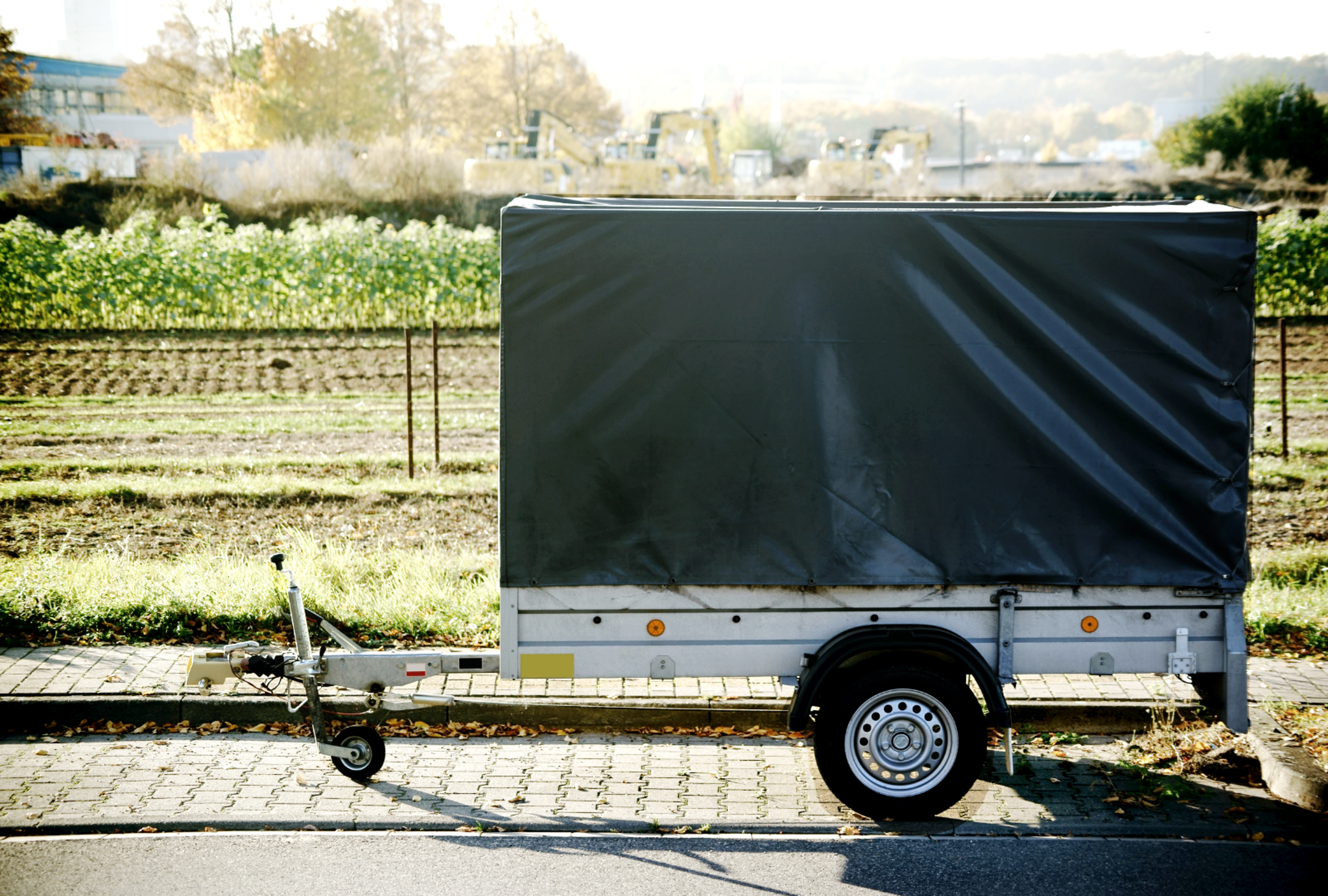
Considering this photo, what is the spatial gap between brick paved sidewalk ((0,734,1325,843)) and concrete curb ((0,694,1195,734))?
0.16m

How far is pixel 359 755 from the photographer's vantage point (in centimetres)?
601

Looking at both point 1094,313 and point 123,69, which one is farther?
point 123,69

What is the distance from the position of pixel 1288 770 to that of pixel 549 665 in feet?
13.0

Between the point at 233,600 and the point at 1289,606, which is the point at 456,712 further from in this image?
the point at 1289,606

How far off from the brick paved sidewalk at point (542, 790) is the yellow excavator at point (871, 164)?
4472 cm

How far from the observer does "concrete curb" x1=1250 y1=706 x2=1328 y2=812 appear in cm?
564

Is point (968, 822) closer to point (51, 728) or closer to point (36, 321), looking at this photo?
point (51, 728)

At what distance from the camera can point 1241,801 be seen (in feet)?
19.1

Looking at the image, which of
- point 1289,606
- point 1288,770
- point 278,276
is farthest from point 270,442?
point 1288,770

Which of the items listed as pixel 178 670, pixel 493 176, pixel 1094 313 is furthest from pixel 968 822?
pixel 493 176

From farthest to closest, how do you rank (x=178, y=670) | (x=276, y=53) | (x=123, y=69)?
1. (x=123, y=69)
2. (x=276, y=53)
3. (x=178, y=670)

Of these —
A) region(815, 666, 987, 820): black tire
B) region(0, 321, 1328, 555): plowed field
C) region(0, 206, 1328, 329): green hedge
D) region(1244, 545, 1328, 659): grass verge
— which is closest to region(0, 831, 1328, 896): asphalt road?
region(815, 666, 987, 820): black tire

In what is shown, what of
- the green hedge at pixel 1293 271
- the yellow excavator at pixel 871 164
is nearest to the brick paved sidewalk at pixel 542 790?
the green hedge at pixel 1293 271

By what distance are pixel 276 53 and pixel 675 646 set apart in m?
61.6
